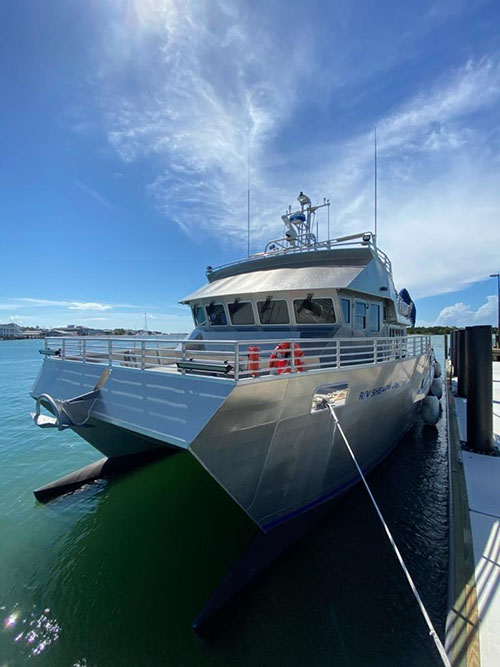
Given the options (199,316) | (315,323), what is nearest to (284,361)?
(315,323)

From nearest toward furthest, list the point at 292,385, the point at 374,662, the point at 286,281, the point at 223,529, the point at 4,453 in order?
the point at 374,662
the point at 292,385
the point at 223,529
the point at 286,281
the point at 4,453

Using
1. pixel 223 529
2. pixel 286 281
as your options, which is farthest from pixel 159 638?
pixel 286 281

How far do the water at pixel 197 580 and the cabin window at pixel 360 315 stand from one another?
4071mm

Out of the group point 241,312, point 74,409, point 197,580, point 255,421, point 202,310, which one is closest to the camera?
point 255,421

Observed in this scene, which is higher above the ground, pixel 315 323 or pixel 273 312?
pixel 273 312

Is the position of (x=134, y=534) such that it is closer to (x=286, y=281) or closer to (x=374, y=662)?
(x=374, y=662)

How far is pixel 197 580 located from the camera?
5.16m

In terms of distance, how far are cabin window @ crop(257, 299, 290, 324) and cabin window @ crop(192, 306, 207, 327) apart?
2.03 m

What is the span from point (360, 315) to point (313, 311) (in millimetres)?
1455

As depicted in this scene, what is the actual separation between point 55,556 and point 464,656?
660cm

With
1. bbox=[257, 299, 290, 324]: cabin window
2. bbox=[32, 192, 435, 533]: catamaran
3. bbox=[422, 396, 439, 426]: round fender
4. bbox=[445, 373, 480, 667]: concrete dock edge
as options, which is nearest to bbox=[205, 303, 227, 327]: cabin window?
bbox=[32, 192, 435, 533]: catamaran

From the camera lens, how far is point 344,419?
575 cm

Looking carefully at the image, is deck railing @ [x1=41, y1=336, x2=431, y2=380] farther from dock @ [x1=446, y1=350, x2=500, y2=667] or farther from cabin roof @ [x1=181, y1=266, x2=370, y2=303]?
dock @ [x1=446, y1=350, x2=500, y2=667]

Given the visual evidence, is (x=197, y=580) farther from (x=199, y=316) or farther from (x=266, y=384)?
(x=199, y=316)
